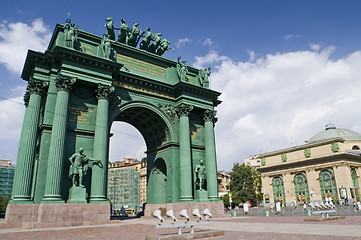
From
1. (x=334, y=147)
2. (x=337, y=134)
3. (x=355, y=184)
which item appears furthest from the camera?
(x=337, y=134)

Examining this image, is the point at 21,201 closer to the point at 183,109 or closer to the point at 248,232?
the point at 248,232

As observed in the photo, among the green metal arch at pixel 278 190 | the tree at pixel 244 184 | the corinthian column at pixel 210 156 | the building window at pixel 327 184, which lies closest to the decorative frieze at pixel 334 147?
the building window at pixel 327 184

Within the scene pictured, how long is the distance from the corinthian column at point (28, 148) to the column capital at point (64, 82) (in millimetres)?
Answer: 1602

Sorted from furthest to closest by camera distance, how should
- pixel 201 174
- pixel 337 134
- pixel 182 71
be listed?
pixel 337 134
pixel 182 71
pixel 201 174

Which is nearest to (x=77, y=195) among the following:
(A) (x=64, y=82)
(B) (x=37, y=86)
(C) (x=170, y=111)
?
(A) (x=64, y=82)

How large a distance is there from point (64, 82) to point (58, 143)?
5211 mm

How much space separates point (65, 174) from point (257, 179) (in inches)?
2827

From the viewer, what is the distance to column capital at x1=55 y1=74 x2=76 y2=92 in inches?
877

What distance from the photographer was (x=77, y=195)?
20.7m

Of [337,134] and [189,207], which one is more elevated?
[337,134]

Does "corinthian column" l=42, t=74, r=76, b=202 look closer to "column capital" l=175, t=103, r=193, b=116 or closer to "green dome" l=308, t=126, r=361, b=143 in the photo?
"column capital" l=175, t=103, r=193, b=116

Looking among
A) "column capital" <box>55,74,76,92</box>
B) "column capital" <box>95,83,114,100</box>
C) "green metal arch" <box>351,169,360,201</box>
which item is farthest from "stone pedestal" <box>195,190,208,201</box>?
A: "green metal arch" <box>351,169,360,201</box>

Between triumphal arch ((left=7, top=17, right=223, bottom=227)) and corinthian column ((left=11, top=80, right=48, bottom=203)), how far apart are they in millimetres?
70

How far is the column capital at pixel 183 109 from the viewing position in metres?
29.3
